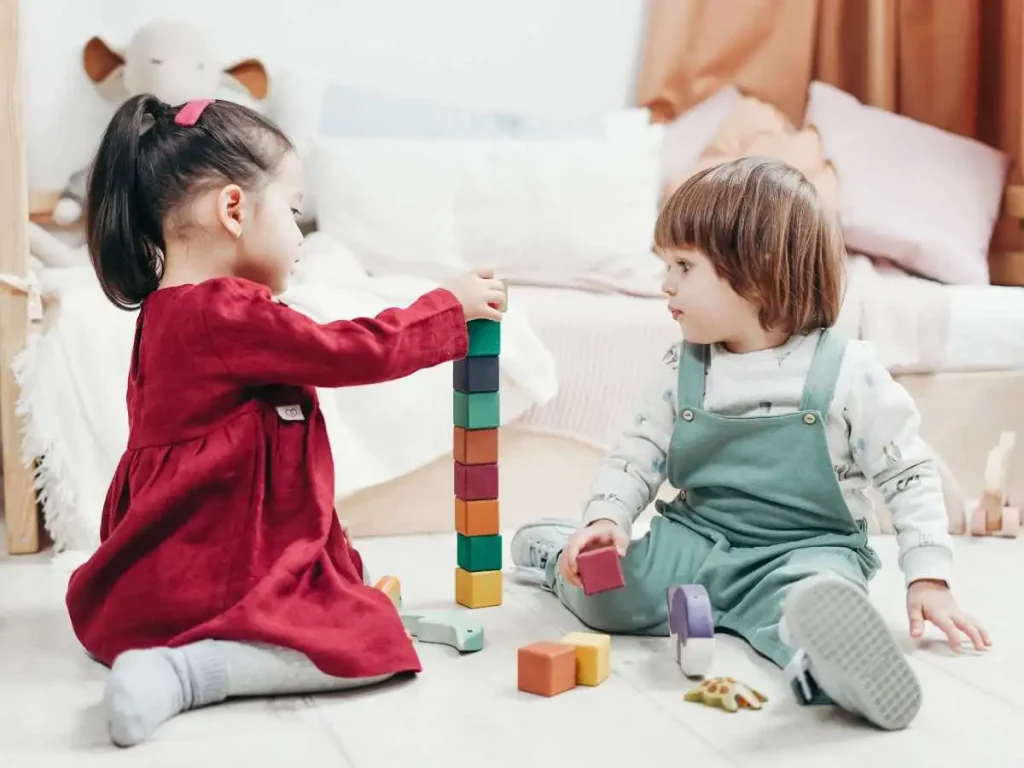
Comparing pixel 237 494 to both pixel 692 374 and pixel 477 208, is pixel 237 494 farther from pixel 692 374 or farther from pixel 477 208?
pixel 477 208

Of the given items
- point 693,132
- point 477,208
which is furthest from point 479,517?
point 693,132

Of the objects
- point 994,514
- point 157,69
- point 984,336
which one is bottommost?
point 994,514

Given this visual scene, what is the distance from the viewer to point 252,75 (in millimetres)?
2150

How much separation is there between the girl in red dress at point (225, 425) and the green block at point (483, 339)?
0.11 metres

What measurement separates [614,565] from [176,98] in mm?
1257

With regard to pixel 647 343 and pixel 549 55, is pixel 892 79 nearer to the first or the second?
pixel 549 55

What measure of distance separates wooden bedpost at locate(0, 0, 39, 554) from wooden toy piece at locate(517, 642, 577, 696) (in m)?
0.83

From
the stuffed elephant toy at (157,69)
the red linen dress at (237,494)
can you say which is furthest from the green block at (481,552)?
the stuffed elephant toy at (157,69)

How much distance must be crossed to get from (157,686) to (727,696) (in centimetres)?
47

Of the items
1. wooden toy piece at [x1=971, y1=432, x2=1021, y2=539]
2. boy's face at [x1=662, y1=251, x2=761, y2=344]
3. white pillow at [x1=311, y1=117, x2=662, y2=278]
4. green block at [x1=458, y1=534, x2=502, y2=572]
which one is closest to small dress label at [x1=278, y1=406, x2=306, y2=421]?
green block at [x1=458, y1=534, x2=502, y2=572]

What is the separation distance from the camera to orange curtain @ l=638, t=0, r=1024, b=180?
245 centimetres

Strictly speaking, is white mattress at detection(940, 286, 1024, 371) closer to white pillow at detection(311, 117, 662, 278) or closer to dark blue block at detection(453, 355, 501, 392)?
white pillow at detection(311, 117, 662, 278)

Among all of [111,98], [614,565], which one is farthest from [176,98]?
[614,565]

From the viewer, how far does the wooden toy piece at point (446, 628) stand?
1.20m
